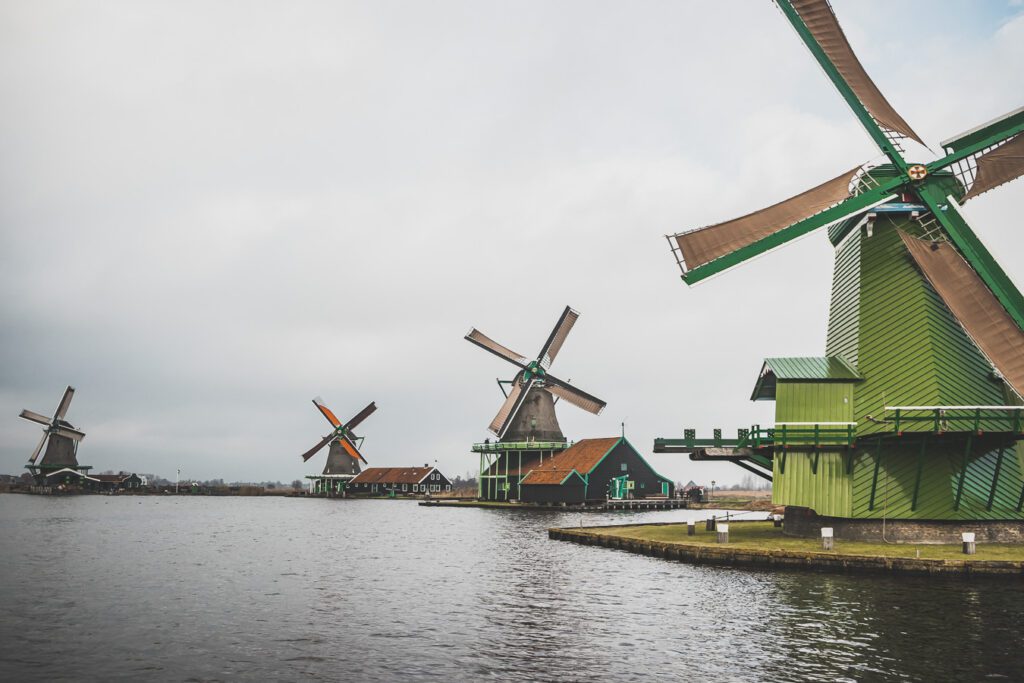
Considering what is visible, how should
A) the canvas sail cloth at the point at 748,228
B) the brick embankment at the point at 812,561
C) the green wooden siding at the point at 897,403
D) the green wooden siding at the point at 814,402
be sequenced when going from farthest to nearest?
the green wooden siding at the point at 814,402, the canvas sail cloth at the point at 748,228, the green wooden siding at the point at 897,403, the brick embankment at the point at 812,561

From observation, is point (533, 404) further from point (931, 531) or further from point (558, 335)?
point (931, 531)

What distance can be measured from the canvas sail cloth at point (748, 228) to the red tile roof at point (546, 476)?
45.3 metres

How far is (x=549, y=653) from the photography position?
1507 cm

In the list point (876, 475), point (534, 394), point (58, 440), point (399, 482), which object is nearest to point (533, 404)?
point (534, 394)

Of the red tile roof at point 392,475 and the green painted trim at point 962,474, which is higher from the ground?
the green painted trim at point 962,474

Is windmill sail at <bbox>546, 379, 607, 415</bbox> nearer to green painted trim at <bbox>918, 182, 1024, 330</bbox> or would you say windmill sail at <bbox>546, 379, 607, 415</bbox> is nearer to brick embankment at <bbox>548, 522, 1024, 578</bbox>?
brick embankment at <bbox>548, 522, 1024, 578</bbox>

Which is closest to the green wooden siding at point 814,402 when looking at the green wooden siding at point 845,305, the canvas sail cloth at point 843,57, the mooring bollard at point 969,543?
the green wooden siding at point 845,305

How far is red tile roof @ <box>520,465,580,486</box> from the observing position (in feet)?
228

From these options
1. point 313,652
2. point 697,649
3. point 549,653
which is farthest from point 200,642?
point 697,649

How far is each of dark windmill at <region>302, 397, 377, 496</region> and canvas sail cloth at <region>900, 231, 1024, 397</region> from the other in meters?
82.2

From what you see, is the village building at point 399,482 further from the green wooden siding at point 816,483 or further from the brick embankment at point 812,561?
the green wooden siding at point 816,483

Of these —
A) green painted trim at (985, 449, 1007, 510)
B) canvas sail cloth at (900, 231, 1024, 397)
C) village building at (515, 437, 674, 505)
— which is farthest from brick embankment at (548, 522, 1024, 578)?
village building at (515, 437, 674, 505)

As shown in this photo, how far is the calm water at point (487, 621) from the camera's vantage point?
1391cm

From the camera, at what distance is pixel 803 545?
88.3 feet
